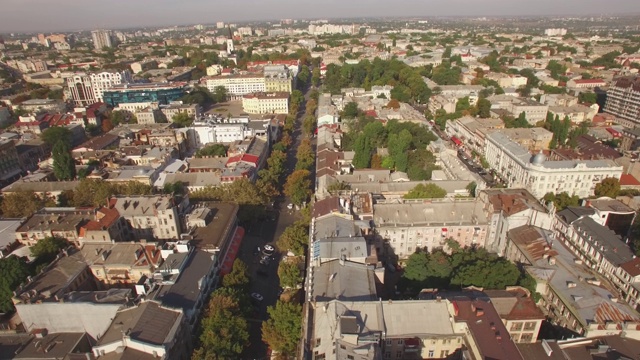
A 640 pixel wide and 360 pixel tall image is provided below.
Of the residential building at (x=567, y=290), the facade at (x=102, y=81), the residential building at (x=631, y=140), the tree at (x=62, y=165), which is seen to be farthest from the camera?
the facade at (x=102, y=81)

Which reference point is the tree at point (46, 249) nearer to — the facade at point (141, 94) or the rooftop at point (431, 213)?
the rooftop at point (431, 213)

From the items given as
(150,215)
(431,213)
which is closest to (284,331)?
(431,213)

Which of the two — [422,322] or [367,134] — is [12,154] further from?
[422,322]

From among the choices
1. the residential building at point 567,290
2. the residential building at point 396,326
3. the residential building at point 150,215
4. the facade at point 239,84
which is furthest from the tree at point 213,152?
the facade at point 239,84

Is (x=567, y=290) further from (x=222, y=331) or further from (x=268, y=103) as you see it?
(x=268, y=103)

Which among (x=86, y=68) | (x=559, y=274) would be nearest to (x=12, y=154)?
(x=559, y=274)
